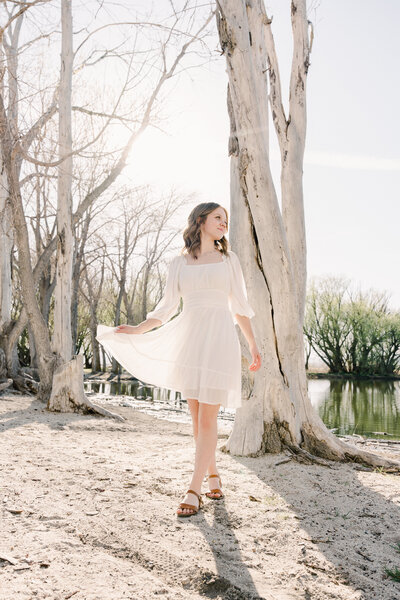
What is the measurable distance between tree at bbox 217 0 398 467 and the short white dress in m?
1.35

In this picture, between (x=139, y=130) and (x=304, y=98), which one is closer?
(x=304, y=98)

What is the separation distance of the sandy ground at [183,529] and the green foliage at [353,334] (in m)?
34.1

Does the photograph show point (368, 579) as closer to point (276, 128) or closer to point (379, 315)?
point (276, 128)

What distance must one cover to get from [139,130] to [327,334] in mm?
30785

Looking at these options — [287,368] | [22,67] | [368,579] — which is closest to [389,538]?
[368,579]

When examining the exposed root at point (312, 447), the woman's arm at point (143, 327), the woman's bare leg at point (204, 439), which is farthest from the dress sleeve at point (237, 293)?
the exposed root at point (312, 447)

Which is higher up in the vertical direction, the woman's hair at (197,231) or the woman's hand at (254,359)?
the woman's hair at (197,231)

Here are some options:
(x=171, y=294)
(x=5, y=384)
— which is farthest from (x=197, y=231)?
(x=5, y=384)

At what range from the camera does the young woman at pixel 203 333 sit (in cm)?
332

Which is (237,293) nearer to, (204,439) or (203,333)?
(203,333)

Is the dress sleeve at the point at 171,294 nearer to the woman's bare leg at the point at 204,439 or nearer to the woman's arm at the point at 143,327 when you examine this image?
the woman's arm at the point at 143,327

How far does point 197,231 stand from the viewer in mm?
3574

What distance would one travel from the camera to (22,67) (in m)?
7.59

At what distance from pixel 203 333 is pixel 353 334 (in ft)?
116
